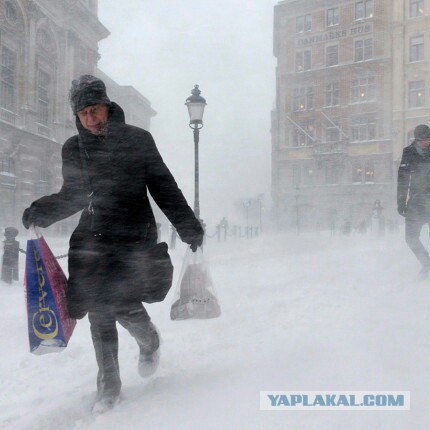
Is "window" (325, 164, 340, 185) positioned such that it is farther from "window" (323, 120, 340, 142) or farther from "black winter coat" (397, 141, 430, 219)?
"black winter coat" (397, 141, 430, 219)

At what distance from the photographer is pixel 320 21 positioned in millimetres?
38688

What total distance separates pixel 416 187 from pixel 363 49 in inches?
1437

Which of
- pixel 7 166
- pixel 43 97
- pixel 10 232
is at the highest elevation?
pixel 43 97

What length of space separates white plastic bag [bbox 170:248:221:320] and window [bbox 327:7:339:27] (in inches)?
1543

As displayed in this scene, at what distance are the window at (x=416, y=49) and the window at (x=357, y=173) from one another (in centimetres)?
879

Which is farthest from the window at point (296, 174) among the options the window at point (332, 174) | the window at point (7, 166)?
the window at point (7, 166)

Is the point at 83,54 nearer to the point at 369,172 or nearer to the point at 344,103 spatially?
the point at 344,103

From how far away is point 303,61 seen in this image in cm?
3950

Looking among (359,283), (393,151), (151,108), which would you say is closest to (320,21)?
(393,151)

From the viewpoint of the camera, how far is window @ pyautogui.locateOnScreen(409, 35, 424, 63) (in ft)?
112

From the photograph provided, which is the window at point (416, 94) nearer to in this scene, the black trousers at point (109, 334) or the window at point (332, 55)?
the window at point (332, 55)

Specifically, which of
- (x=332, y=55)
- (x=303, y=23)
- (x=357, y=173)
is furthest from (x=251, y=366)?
(x=303, y=23)

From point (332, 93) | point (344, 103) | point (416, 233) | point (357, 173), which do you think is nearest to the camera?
point (416, 233)

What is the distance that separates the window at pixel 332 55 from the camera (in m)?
38.5
